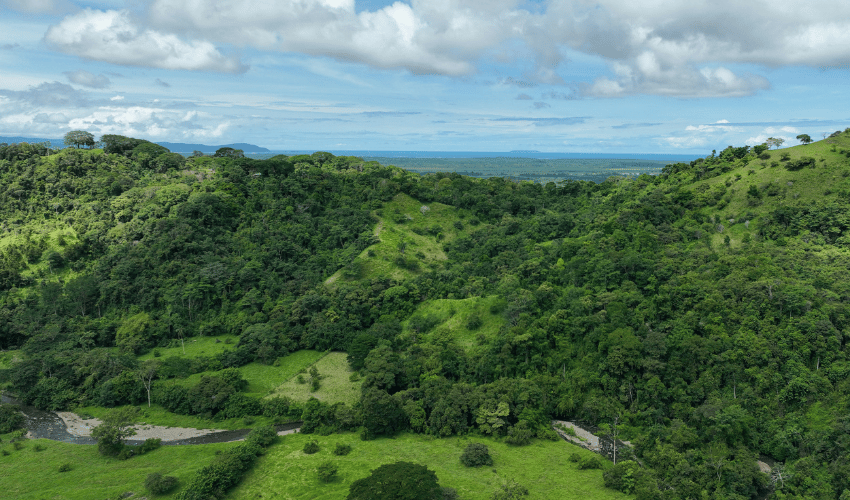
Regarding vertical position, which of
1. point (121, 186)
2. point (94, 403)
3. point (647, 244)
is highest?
point (121, 186)

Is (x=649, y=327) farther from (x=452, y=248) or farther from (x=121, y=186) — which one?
(x=121, y=186)

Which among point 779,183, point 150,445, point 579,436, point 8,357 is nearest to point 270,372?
point 150,445

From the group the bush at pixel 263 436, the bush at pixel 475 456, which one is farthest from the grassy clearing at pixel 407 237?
the bush at pixel 475 456

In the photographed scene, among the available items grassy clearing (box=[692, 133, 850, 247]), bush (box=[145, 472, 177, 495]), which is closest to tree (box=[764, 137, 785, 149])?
grassy clearing (box=[692, 133, 850, 247])

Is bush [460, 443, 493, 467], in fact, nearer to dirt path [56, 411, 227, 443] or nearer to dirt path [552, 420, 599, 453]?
dirt path [552, 420, 599, 453]

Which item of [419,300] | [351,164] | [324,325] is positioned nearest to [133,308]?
[324,325]

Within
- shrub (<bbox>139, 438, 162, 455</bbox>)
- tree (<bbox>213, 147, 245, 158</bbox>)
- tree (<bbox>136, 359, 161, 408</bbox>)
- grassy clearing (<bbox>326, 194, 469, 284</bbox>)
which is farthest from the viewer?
tree (<bbox>213, 147, 245, 158</bbox>)
